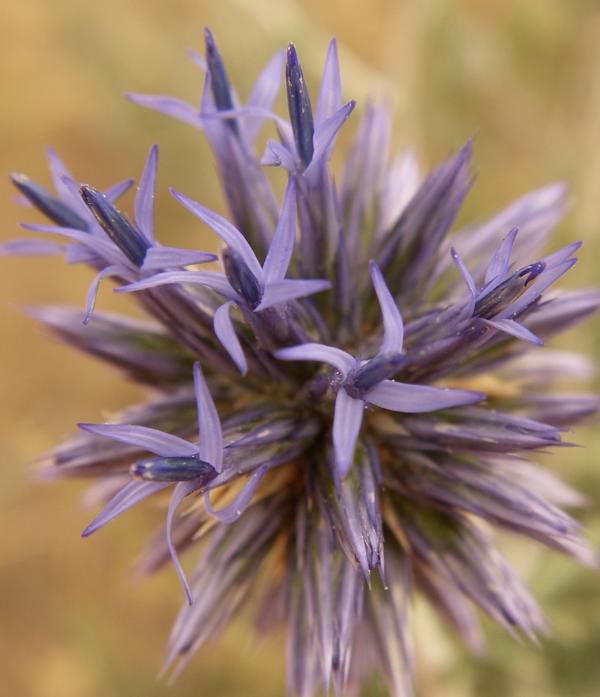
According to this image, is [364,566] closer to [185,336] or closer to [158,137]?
[185,336]

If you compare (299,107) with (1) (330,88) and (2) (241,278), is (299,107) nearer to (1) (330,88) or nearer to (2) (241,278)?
(1) (330,88)

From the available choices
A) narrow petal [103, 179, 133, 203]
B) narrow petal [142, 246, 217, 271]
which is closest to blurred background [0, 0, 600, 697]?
narrow petal [103, 179, 133, 203]

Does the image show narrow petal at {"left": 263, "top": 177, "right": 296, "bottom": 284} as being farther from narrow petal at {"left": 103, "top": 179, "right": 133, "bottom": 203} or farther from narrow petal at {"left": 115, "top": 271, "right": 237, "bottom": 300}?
narrow petal at {"left": 103, "top": 179, "right": 133, "bottom": 203}

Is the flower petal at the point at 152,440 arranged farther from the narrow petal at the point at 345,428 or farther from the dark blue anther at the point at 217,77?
the dark blue anther at the point at 217,77

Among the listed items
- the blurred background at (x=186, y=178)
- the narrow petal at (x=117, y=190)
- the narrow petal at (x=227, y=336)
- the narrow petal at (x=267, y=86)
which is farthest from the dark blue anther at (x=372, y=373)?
the blurred background at (x=186, y=178)

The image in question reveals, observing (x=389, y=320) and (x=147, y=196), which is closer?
(x=389, y=320)

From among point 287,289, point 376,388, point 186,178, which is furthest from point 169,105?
point 186,178

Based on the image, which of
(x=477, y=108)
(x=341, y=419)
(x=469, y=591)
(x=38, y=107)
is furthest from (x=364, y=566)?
(x=38, y=107)
